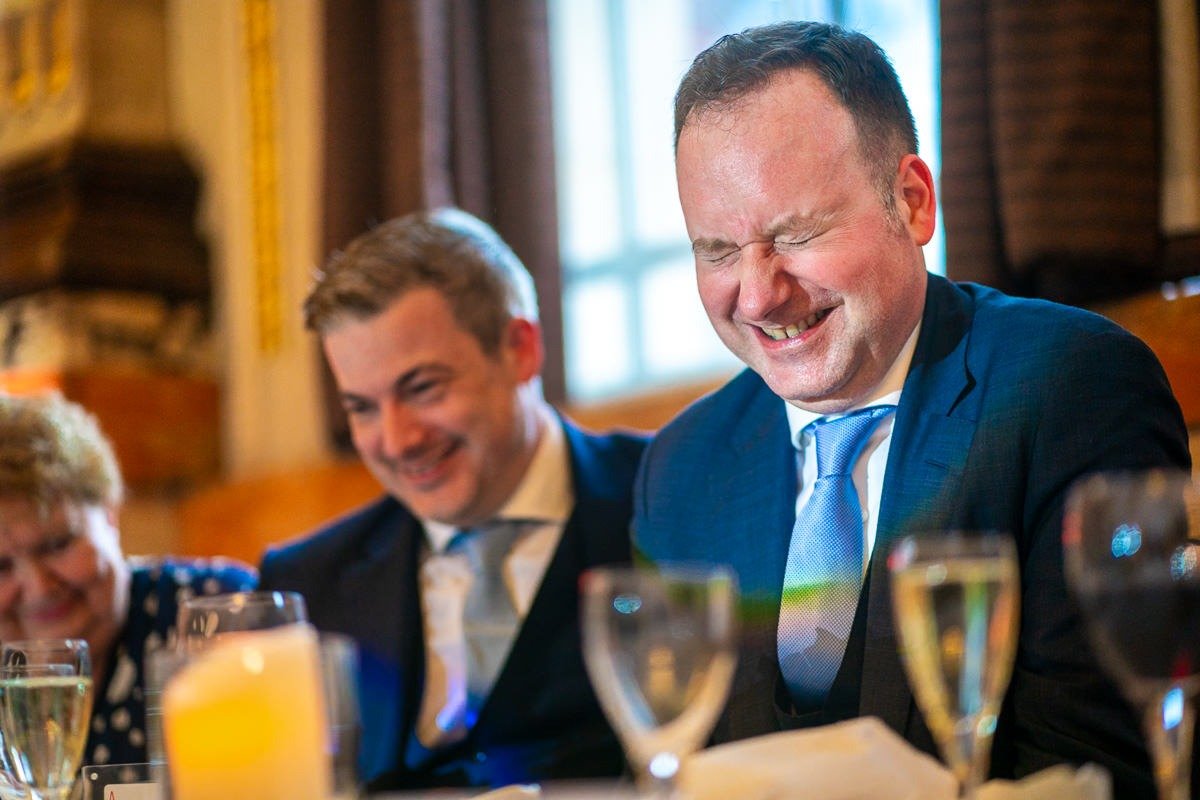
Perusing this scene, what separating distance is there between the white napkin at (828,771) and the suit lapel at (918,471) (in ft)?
1.66

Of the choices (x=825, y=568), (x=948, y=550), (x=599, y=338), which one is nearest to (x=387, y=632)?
(x=825, y=568)

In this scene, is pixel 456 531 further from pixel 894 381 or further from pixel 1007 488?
pixel 1007 488

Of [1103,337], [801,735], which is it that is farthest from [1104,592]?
[1103,337]

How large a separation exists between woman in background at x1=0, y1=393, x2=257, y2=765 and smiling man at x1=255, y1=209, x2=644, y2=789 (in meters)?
0.25

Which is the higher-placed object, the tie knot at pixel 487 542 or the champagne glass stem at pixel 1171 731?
the champagne glass stem at pixel 1171 731

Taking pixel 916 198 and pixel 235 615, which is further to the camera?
pixel 916 198

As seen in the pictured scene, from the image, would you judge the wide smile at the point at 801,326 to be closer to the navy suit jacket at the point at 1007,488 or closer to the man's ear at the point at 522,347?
the navy suit jacket at the point at 1007,488

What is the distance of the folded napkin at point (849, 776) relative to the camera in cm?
100

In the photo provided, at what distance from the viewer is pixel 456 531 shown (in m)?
2.54

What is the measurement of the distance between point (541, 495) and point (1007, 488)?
43.8 inches

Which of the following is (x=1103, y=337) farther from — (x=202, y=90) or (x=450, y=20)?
(x=202, y=90)

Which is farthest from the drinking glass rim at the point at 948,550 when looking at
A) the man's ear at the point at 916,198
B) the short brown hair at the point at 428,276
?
the short brown hair at the point at 428,276

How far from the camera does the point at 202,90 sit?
17.5 ft

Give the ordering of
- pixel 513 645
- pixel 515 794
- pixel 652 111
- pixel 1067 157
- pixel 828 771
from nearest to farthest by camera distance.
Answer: pixel 828 771 < pixel 515 794 < pixel 513 645 < pixel 1067 157 < pixel 652 111
